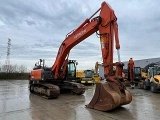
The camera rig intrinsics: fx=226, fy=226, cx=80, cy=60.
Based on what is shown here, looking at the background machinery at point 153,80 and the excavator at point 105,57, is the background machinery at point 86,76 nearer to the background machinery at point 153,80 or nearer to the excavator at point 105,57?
the background machinery at point 153,80

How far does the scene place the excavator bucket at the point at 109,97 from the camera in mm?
8383

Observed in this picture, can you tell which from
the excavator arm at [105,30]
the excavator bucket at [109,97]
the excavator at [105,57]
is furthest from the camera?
the excavator arm at [105,30]

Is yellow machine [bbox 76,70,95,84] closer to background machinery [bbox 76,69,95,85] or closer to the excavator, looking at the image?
background machinery [bbox 76,69,95,85]

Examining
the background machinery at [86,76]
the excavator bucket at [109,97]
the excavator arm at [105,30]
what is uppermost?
the excavator arm at [105,30]

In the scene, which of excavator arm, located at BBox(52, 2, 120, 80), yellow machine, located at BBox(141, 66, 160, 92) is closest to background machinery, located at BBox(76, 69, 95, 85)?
yellow machine, located at BBox(141, 66, 160, 92)

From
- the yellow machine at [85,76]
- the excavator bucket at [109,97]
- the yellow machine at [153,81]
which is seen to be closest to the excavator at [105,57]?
the excavator bucket at [109,97]

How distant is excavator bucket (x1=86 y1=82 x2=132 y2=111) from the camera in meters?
8.38

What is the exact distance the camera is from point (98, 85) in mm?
9141

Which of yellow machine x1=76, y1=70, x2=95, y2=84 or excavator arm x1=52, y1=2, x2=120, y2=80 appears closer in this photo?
excavator arm x1=52, y1=2, x2=120, y2=80

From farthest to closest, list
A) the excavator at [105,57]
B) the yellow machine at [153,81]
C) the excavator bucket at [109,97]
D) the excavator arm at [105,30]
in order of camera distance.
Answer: the yellow machine at [153,81] < the excavator arm at [105,30] < the excavator at [105,57] < the excavator bucket at [109,97]

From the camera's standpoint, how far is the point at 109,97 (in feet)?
27.7

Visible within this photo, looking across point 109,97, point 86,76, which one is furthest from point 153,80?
point 109,97

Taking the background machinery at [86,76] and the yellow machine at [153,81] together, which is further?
the background machinery at [86,76]

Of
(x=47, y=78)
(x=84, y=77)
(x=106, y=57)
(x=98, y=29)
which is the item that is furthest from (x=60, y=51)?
(x=84, y=77)
